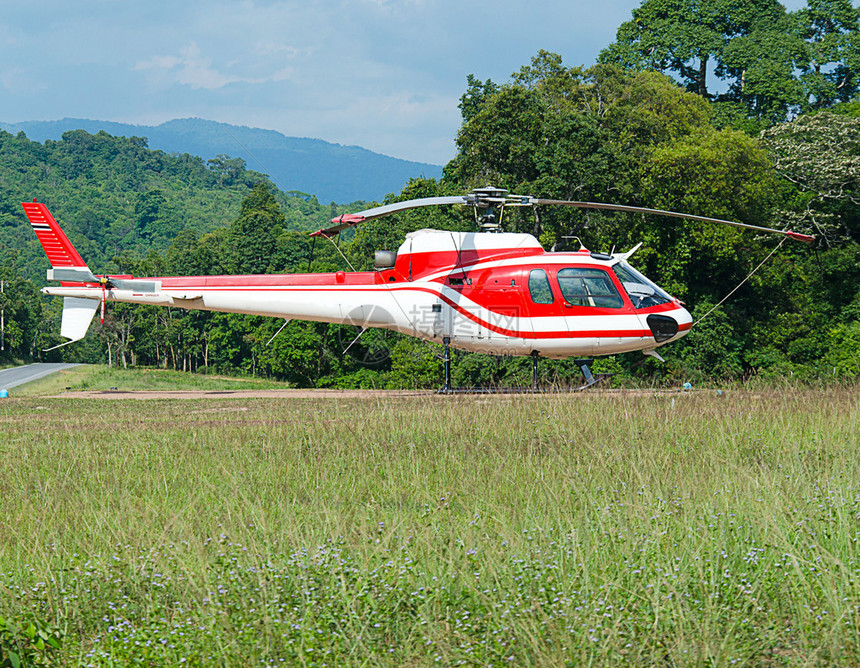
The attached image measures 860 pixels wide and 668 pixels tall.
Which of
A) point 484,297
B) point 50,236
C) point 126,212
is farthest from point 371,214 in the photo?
point 126,212

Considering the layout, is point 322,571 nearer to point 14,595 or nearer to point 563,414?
point 14,595

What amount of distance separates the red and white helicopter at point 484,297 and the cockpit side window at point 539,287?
0.07ft

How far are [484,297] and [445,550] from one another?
1263cm

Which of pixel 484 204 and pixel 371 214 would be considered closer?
pixel 371 214

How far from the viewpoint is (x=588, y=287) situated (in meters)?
17.8

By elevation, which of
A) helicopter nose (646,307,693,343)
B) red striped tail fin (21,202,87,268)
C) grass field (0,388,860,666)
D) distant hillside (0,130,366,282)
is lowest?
grass field (0,388,860,666)

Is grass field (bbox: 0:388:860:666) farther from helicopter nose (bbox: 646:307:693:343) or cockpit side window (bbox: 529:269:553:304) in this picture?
helicopter nose (bbox: 646:307:693:343)

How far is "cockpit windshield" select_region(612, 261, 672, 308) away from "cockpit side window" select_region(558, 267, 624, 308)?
1.19ft

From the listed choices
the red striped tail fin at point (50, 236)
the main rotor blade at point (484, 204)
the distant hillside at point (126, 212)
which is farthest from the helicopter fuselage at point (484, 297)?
the distant hillside at point (126, 212)

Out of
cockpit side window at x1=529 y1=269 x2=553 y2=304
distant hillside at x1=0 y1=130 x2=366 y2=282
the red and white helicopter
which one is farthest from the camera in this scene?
distant hillside at x1=0 y1=130 x2=366 y2=282

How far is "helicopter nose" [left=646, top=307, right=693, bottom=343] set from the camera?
18000mm

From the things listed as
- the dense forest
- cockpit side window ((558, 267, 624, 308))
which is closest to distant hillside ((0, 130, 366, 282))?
the dense forest

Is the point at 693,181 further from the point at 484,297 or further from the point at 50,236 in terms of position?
the point at 50,236

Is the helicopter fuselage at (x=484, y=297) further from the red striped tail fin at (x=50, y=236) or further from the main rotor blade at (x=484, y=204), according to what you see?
the red striped tail fin at (x=50, y=236)
